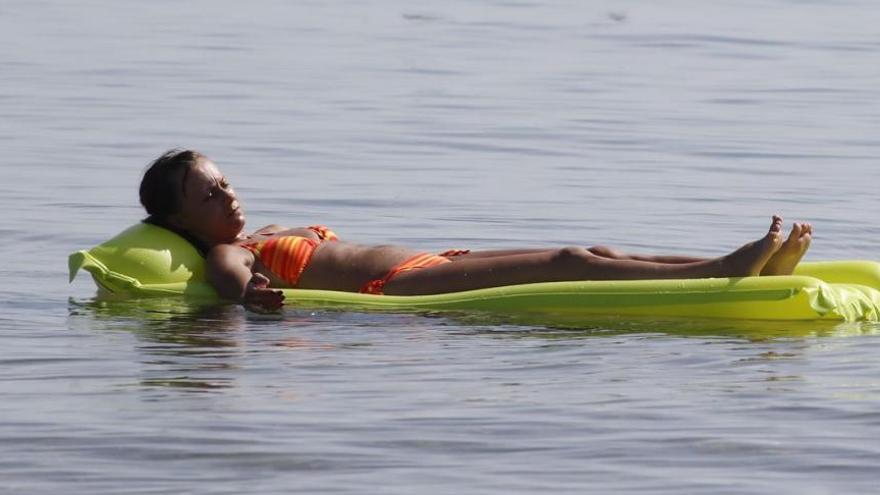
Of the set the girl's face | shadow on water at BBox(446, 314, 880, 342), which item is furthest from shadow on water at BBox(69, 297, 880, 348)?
the girl's face

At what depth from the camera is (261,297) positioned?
852 centimetres

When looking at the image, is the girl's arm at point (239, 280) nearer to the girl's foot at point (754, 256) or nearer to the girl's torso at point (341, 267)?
the girl's torso at point (341, 267)

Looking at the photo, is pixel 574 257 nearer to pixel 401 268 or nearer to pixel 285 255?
pixel 401 268

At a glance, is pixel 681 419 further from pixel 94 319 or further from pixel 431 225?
pixel 431 225

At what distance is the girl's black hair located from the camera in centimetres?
902

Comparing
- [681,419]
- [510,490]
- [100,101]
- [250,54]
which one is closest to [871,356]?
[681,419]

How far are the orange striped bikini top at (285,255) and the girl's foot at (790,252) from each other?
2.05 meters

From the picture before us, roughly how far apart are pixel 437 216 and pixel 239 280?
3.56m

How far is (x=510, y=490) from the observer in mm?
5891

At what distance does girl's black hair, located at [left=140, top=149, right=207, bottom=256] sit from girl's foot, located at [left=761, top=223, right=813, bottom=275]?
8.48 feet

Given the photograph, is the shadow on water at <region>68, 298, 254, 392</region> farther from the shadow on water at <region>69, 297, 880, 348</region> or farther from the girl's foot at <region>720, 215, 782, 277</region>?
the girl's foot at <region>720, 215, 782, 277</region>

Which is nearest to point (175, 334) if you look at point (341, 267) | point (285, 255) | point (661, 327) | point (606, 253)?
point (285, 255)

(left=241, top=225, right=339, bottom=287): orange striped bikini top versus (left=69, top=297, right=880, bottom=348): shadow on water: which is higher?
(left=241, top=225, right=339, bottom=287): orange striped bikini top

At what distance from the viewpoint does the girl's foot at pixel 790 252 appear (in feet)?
27.1
